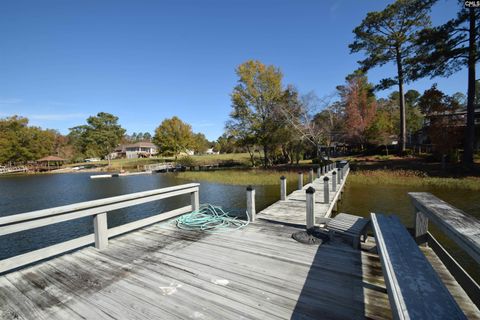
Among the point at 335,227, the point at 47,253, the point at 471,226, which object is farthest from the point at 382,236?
the point at 47,253

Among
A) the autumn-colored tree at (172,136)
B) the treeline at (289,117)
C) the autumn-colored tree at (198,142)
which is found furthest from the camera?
the autumn-colored tree at (198,142)

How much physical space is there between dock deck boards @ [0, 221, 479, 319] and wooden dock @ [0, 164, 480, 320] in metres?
0.01

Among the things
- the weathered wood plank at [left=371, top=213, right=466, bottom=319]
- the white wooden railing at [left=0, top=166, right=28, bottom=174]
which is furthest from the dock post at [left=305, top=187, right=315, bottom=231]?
the white wooden railing at [left=0, top=166, right=28, bottom=174]

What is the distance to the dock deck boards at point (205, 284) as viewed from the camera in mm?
2340

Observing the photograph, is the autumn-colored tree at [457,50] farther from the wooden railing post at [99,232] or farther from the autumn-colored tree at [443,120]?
the wooden railing post at [99,232]

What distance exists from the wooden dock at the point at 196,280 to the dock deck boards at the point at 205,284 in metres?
0.01

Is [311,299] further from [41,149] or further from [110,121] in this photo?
[110,121]

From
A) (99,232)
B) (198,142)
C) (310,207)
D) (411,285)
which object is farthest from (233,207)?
(198,142)

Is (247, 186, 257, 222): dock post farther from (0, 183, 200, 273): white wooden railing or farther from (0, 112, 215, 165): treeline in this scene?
(0, 112, 215, 165): treeline

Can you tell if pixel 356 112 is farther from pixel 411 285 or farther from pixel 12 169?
pixel 12 169

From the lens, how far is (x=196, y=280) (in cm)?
291

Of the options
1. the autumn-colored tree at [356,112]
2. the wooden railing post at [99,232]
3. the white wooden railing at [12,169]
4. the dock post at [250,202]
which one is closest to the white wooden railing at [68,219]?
the wooden railing post at [99,232]

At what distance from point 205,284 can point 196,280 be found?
0.52 feet

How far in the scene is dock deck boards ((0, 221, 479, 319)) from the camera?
234 cm
